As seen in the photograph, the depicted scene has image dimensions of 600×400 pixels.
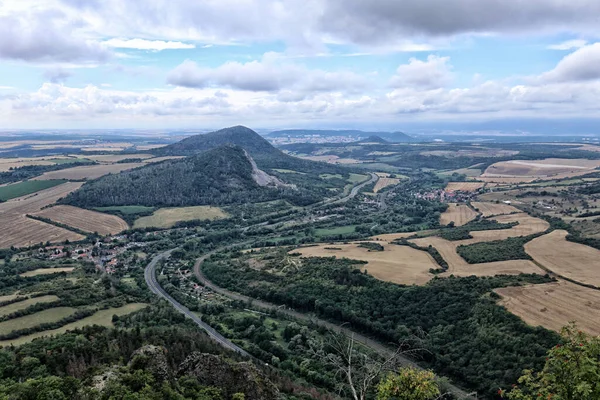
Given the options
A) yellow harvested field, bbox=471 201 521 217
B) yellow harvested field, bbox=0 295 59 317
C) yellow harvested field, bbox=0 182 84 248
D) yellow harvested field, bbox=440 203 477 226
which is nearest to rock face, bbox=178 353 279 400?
yellow harvested field, bbox=0 295 59 317

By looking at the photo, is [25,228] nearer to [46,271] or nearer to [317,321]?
[46,271]

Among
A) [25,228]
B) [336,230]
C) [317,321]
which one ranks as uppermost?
[25,228]

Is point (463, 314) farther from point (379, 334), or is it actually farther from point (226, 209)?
point (226, 209)

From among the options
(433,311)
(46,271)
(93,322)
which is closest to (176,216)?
(46,271)

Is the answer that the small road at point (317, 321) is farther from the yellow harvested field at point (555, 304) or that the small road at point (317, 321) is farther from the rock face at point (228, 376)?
the yellow harvested field at point (555, 304)

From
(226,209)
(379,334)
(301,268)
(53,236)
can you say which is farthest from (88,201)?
(379,334)

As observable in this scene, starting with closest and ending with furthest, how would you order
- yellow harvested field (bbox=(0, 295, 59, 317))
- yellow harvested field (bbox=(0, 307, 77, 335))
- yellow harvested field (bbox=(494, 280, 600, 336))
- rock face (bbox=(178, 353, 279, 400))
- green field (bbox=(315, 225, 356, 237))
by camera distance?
1. rock face (bbox=(178, 353, 279, 400))
2. yellow harvested field (bbox=(494, 280, 600, 336))
3. yellow harvested field (bbox=(0, 307, 77, 335))
4. yellow harvested field (bbox=(0, 295, 59, 317))
5. green field (bbox=(315, 225, 356, 237))

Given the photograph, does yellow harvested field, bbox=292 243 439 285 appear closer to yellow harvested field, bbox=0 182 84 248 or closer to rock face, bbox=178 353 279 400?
rock face, bbox=178 353 279 400
